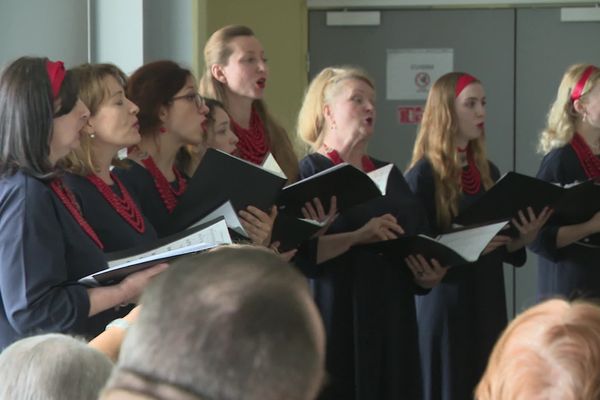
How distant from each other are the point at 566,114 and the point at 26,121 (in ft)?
9.10

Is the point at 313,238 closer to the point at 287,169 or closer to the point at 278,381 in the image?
the point at 287,169

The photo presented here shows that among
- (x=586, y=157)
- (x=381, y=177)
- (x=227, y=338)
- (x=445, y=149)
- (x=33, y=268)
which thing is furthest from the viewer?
(x=586, y=157)

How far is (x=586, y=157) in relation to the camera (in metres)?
4.50

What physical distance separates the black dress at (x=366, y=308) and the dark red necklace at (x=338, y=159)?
0.03 meters

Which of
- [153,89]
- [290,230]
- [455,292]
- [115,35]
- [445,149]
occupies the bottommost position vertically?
[455,292]

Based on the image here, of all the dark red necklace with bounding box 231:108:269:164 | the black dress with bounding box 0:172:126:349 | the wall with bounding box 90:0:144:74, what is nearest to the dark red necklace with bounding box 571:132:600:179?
the dark red necklace with bounding box 231:108:269:164

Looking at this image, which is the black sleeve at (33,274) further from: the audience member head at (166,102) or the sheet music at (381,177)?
the sheet music at (381,177)

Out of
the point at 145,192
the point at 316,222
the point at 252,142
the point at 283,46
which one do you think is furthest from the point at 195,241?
the point at 283,46

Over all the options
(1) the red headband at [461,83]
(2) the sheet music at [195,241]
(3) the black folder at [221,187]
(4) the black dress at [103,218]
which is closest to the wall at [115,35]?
(1) the red headband at [461,83]

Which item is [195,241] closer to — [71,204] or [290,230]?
[71,204]

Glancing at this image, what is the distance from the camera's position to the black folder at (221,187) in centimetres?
294

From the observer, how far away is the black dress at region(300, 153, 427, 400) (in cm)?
392

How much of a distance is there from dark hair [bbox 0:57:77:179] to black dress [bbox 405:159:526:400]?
1.98m

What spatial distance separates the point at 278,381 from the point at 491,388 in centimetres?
61
